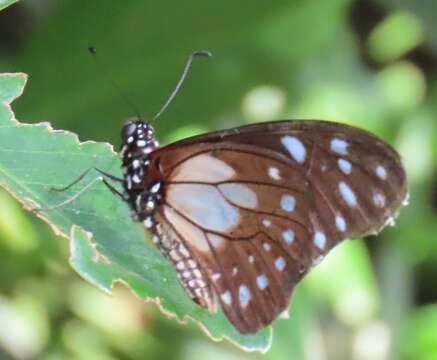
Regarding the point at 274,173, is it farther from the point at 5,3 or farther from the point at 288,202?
the point at 5,3

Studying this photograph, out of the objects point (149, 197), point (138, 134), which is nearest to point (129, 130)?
point (138, 134)

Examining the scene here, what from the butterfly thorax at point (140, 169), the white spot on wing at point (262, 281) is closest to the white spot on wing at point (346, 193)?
the white spot on wing at point (262, 281)

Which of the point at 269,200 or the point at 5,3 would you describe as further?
the point at 269,200

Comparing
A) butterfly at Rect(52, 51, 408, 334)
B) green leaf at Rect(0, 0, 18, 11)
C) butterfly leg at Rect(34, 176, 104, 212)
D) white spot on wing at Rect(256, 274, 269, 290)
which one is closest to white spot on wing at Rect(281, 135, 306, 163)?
butterfly at Rect(52, 51, 408, 334)

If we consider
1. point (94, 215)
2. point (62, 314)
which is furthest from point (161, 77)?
point (94, 215)

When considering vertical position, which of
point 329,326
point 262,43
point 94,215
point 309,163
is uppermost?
point 262,43

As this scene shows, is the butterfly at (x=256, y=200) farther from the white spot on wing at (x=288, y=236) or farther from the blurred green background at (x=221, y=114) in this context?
the blurred green background at (x=221, y=114)

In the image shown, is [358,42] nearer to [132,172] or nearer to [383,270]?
[383,270]
